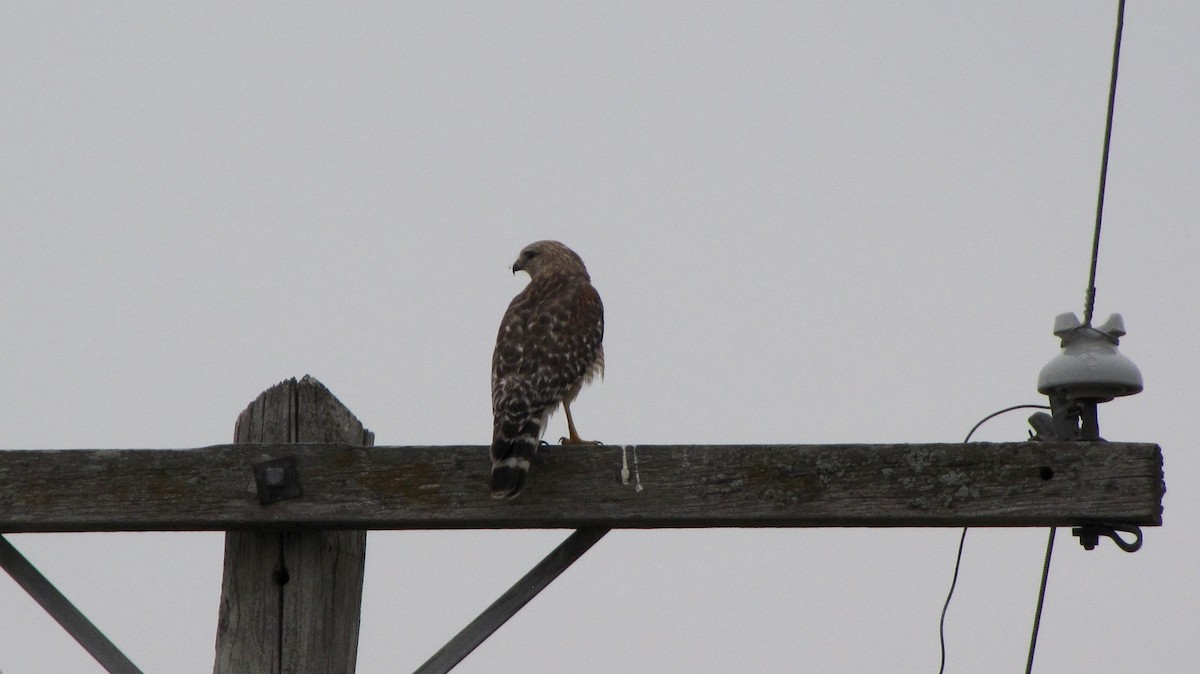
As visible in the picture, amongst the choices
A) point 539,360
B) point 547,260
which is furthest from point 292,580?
point 547,260

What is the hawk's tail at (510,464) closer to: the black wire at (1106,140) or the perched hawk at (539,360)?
the perched hawk at (539,360)

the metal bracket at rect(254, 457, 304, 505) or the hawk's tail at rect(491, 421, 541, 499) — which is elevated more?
the hawk's tail at rect(491, 421, 541, 499)

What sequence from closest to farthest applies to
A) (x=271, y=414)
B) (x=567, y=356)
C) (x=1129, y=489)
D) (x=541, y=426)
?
(x=1129, y=489), (x=271, y=414), (x=541, y=426), (x=567, y=356)

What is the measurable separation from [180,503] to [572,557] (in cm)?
92

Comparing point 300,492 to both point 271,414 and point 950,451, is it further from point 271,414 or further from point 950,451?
point 950,451

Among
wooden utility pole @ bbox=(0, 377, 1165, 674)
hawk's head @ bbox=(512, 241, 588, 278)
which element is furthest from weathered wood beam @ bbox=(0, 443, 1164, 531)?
hawk's head @ bbox=(512, 241, 588, 278)

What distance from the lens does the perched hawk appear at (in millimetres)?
3173

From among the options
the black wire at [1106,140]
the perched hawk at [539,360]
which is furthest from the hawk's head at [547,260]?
the black wire at [1106,140]

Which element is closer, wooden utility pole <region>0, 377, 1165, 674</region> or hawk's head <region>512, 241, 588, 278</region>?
wooden utility pole <region>0, 377, 1165, 674</region>

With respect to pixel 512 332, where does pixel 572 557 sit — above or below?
below

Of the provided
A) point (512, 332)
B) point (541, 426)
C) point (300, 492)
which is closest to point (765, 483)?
point (541, 426)

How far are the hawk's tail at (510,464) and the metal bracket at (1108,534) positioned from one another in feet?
4.22

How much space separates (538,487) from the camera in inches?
124

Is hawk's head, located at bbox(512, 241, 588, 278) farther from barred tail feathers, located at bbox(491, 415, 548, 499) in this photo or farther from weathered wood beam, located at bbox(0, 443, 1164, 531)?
weathered wood beam, located at bbox(0, 443, 1164, 531)
